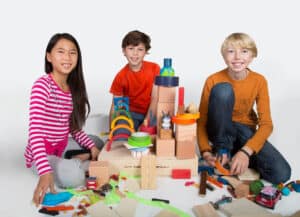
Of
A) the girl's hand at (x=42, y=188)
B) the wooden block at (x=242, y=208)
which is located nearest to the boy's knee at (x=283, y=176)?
the wooden block at (x=242, y=208)

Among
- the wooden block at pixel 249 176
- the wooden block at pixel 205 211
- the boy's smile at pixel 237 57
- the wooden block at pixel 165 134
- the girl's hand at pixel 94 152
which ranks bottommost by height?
the wooden block at pixel 205 211

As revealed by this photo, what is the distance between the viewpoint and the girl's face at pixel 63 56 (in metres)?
1.70

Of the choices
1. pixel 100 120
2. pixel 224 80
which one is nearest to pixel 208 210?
pixel 224 80

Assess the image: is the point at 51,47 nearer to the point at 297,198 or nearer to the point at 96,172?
the point at 96,172

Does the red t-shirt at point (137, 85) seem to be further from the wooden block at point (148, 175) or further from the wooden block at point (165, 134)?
the wooden block at point (148, 175)

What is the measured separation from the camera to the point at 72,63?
173cm

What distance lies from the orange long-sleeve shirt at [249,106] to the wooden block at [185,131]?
6.2 inches

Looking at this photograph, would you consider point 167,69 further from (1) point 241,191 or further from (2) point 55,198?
(2) point 55,198

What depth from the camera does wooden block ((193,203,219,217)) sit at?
1415 mm

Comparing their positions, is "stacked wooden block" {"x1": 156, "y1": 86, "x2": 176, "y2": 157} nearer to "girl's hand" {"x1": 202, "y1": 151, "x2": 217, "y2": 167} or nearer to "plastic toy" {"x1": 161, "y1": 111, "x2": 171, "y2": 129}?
"plastic toy" {"x1": 161, "y1": 111, "x2": 171, "y2": 129}

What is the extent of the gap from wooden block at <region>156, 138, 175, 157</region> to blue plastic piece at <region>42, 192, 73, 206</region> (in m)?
0.44

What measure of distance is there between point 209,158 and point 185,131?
0.20 meters

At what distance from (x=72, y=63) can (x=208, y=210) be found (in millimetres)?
865

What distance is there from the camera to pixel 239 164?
66.7 inches
